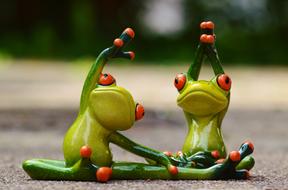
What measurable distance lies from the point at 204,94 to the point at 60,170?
529 millimetres

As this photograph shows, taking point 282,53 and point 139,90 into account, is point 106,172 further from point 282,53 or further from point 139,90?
point 282,53

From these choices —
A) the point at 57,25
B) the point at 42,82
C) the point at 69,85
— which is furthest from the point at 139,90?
the point at 57,25

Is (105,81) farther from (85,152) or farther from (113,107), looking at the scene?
(85,152)

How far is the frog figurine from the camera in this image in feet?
8.09

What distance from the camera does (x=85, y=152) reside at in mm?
2277

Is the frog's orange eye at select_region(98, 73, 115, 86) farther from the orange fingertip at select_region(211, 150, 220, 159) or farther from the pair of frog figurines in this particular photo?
the orange fingertip at select_region(211, 150, 220, 159)

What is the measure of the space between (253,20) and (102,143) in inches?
497

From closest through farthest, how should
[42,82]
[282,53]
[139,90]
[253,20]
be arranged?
[139,90] < [42,82] < [282,53] < [253,20]

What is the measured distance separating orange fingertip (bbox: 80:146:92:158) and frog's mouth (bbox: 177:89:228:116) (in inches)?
15.3

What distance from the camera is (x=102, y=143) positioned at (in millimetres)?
2361

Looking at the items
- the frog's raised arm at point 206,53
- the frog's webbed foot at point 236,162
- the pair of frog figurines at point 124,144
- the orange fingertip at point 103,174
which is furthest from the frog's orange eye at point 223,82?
the orange fingertip at point 103,174

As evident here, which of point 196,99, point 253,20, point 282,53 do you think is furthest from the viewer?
point 253,20

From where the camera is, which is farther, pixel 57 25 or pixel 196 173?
pixel 57 25

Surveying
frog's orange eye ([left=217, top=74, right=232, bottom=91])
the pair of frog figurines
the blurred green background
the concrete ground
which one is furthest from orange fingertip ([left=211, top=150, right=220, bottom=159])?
the blurred green background
